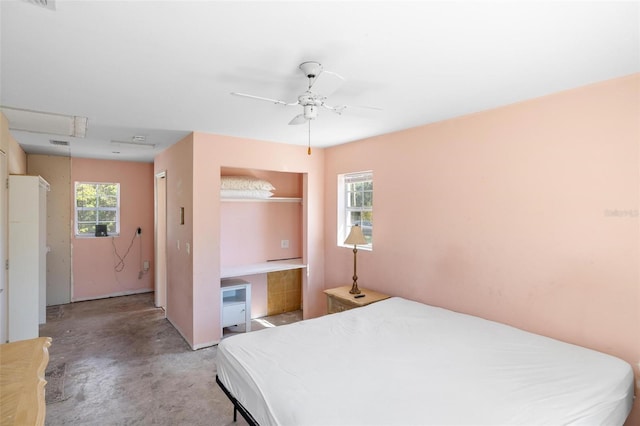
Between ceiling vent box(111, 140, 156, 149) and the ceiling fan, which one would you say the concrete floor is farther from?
ceiling vent box(111, 140, 156, 149)

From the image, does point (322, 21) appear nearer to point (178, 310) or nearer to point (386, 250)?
point (386, 250)

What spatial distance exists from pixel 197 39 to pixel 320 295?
3.70 meters

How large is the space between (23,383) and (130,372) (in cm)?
211

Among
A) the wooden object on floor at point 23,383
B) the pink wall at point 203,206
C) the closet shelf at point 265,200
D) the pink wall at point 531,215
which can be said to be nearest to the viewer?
the wooden object on floor at point 23,383

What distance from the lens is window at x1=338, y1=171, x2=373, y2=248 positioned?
163 inches

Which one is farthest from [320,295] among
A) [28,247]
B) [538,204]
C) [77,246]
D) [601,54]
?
[77,246]

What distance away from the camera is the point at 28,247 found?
368cm

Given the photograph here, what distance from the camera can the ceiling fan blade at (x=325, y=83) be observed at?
74.2 inches

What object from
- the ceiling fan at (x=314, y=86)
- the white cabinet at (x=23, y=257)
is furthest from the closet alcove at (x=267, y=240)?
the ceiling fan at (x=314, y=86)

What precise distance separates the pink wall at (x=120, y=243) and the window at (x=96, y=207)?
12 centimetres

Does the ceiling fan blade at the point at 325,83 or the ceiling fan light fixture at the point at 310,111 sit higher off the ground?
the ceiling fan blade at the point at 325,83

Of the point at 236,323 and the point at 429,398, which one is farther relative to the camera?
the point at 236,323

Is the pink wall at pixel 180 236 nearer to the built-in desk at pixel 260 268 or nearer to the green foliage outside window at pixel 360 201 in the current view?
the built-in desk at pixel 260 268

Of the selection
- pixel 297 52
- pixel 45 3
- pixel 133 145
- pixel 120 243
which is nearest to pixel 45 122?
pixel 133 145
